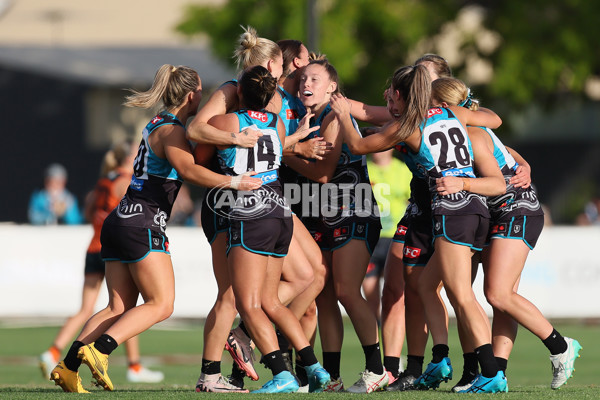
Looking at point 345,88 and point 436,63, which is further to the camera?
point 345,88

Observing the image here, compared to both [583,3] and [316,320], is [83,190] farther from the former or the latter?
[316,320]

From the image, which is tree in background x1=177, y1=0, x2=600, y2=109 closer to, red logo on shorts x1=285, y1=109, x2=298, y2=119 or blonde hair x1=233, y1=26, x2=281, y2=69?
red logo on shorts x1=285, y1=109, x2=298, y2=119

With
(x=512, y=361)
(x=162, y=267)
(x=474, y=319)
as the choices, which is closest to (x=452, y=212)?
(x=474, y=319)

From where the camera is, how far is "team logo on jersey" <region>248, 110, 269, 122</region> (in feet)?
22.2

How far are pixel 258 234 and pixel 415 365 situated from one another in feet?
5.55

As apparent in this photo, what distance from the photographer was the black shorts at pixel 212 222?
696 centimetres

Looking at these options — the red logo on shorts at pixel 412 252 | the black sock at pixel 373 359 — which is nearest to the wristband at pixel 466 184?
the red logo on shorts at pixel 412 252

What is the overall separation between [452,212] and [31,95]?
23634mm

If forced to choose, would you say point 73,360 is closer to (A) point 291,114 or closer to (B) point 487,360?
(A) point 291,114

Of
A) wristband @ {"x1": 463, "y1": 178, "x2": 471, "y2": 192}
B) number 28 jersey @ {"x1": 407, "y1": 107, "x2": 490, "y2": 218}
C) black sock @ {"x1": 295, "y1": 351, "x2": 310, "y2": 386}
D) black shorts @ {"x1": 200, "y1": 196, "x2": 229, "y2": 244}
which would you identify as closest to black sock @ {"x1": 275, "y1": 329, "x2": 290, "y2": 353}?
black sock @ {"x1": 295, "y1": 351, "x2": 310, "y2": 386}

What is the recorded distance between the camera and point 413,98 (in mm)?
6754

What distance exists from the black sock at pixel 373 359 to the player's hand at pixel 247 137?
5.71 feet

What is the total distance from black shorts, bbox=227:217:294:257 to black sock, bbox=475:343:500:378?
1.52 meters

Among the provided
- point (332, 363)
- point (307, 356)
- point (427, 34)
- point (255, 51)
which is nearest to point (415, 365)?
point (332, 363)
